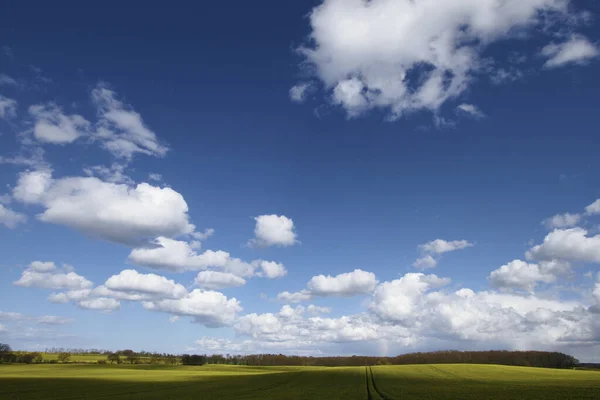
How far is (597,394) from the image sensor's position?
54875mm

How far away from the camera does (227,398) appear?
60094mm

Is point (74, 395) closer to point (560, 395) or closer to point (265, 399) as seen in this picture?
point (265, 399)

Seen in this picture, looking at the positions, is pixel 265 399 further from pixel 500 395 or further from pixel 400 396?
pixel 500 395

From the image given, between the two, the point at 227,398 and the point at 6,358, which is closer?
the point at 227,398

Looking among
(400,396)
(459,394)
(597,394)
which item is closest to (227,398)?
(400,396)

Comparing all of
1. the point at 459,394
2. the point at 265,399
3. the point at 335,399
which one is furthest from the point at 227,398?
the point at 459,394

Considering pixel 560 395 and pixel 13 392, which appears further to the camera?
pixel 13 392

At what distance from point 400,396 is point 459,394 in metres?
8.84

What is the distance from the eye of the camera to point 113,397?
213 ft

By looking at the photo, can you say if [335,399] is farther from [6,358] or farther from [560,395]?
[6,358]

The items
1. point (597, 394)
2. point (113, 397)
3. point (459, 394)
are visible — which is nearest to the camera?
point (597, 394)

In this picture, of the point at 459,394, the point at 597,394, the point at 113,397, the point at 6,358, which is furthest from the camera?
the point at 6,358

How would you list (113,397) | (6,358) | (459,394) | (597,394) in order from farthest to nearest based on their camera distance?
1. (6,358)
2. (113,397)
3. (459,394)
4. (597,394)

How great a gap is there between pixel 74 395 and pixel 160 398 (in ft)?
53.5
